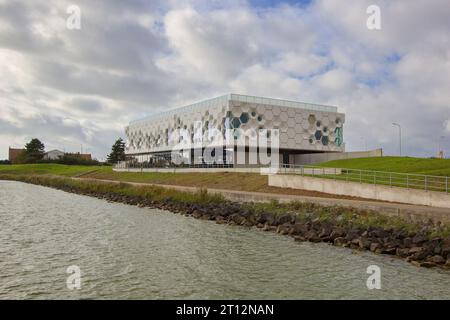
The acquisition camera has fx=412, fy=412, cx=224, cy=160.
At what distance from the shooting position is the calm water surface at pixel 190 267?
394 inches

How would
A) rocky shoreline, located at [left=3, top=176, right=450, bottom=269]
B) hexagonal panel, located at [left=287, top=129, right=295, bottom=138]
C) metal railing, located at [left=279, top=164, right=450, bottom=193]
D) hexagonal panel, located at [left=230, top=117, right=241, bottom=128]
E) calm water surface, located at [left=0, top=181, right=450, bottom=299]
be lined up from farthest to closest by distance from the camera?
hexagonal panel, located at [left=287, top=129, right=295, bottom=138] < hexagonal panel, located at [left=230, top=117, right=241, bottom=128] < metal railing, located at [left=279, top=164, right=450, bottom=193] < rocky shoreline, located at [left=3, top=176, right=450, bottom=269] < calm water surface, located at [left=0, top=181, right=450, bottom=299]

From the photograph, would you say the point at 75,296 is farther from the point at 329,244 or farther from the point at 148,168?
the point at 148,168

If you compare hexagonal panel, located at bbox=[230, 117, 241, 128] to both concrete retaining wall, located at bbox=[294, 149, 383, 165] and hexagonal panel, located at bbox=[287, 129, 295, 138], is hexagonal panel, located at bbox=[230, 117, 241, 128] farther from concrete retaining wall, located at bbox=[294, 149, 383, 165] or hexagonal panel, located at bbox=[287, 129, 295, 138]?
concrete retaining wall, located at bbox=[294, 149, 383, 165]

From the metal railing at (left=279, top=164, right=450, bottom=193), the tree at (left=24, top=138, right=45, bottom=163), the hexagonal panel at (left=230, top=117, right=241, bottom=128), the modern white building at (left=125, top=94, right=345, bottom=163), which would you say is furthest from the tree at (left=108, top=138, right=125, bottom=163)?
the metal railing at (left=279, top=164, right=450, bottom=193)

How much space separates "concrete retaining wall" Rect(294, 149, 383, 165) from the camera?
61.3 metres

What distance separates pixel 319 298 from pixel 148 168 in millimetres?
66775

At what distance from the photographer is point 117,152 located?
117562 mm

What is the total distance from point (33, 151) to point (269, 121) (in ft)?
277

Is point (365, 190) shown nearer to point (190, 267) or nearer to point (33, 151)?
point (190, 267)

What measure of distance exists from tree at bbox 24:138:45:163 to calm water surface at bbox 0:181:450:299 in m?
112

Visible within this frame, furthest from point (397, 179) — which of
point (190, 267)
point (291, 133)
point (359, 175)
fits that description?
point (291, 133)

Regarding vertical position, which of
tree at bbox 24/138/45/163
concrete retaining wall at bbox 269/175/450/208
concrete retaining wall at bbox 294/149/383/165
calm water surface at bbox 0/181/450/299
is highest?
tree at bbox 24/138/45/163

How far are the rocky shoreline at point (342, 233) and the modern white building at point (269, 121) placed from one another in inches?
1643

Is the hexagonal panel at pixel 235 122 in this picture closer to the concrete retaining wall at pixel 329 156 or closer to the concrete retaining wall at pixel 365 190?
the concrete retaining wall at pixel 329 156
